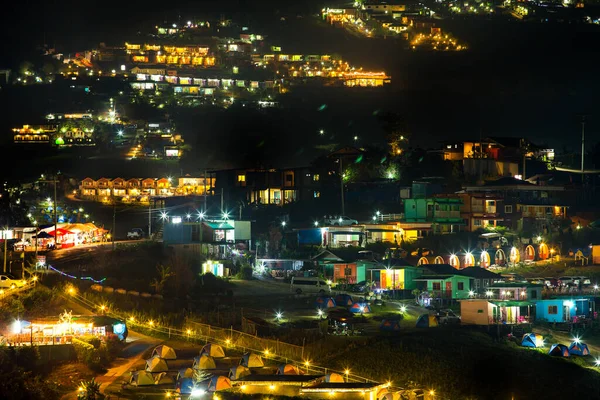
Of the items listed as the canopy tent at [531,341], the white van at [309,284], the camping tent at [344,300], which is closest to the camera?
the canopy tent at [531,341]

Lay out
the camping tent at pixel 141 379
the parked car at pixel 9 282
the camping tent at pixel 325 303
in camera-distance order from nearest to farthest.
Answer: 1. the camping tent at pixel 141 379
2. the camping tent at pixel 325 303
3. the parked car at pixel 9 282

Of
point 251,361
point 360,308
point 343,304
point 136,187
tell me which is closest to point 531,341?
point 360,308

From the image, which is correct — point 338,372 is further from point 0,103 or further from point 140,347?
point 0,103

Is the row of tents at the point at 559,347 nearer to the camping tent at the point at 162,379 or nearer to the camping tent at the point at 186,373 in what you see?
the camping tent at the point at 186,373

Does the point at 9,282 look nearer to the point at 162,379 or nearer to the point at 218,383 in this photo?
the point at 162,379

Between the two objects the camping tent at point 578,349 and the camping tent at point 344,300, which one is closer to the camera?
the camping tent at point 578,349

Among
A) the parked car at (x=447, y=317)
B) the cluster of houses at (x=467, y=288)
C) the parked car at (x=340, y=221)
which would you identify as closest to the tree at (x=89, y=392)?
the parked car at (x=447, y=317)

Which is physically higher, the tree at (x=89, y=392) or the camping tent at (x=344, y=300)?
the camping tent at (x=344, y=300)

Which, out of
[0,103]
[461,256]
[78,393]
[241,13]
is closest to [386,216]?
[461,256]
